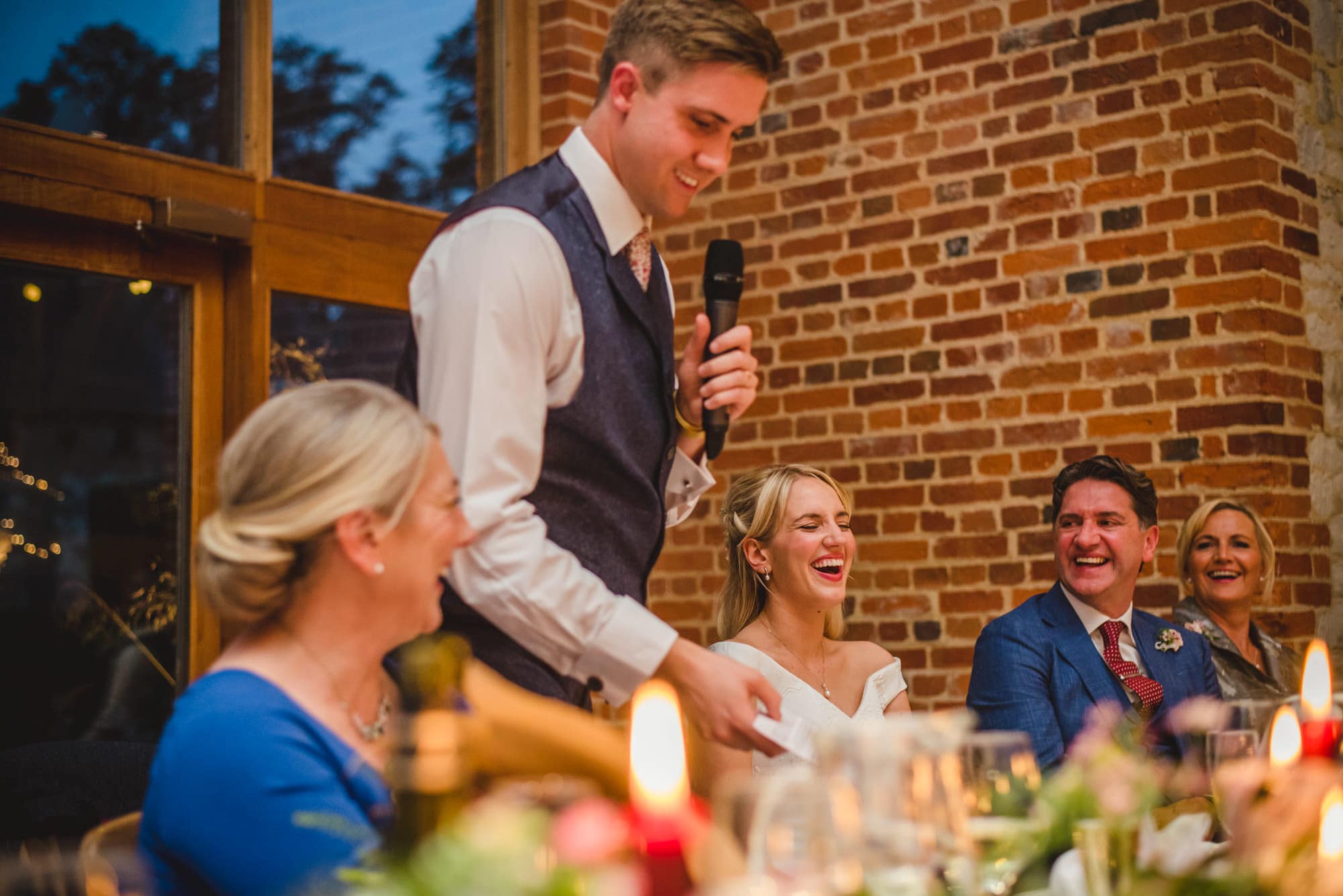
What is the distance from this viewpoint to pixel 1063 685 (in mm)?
2783

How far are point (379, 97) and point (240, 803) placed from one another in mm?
2624

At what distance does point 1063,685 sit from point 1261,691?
26.8 inches

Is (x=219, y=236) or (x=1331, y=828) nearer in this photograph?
(x=1331, y=828)

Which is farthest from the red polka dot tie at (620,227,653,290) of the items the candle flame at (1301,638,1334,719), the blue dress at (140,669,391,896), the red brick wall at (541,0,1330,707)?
the red brick wall at (541,0,1330,707)

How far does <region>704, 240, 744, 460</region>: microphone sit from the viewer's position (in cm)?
175

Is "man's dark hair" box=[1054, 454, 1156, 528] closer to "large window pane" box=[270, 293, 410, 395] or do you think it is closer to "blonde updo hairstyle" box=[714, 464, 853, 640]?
"blonde updo hairstyle" box=[714, 464, 853, 640]

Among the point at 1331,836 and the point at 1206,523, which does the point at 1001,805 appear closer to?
the point at 1331,836

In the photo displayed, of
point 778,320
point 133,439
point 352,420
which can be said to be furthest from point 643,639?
point 778,320

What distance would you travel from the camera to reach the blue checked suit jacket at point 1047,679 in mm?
2693

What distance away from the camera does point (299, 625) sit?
1.34m

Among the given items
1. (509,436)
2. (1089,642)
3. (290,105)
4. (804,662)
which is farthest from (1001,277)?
(509,436)

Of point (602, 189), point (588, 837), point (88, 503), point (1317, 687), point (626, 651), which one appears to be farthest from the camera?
point (88, 503)

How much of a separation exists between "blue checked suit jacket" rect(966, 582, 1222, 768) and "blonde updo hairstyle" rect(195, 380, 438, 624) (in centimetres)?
171

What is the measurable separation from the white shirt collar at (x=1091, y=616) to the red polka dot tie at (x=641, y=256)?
1477 millimetres
